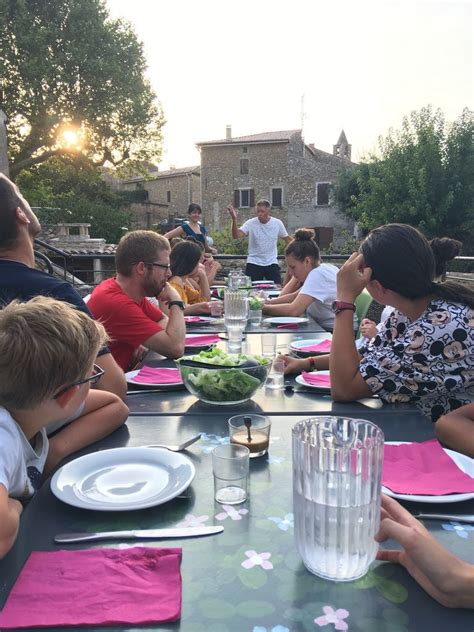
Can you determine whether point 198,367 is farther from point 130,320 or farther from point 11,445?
point 130,320

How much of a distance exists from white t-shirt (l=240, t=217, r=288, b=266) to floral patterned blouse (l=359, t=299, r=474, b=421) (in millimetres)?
5626

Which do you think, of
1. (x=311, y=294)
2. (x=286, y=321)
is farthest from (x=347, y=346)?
(x=311, y=294)

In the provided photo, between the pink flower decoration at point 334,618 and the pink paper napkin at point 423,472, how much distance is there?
398 mm

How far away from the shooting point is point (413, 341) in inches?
72.0

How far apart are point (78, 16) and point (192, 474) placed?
21206 millimetres

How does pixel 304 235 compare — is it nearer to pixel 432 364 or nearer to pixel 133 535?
pixel 432 364

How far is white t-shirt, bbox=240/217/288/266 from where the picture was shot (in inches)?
292

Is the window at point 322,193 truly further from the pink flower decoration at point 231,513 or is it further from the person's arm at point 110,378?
the pink flower decoration at point 231,513

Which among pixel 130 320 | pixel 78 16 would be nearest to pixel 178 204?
pixel 78 16

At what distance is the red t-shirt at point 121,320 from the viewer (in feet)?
8.80

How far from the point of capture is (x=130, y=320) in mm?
2689

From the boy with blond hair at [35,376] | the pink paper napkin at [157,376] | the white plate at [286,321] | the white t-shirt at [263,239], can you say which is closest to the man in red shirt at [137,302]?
the pink paper napkin at [157,376]

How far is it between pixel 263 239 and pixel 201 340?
459 cm

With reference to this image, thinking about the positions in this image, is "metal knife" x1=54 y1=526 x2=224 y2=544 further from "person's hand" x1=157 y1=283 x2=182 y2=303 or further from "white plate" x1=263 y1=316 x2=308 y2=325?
"white plate" x1=263 y1=316 x2=308 y2=325
